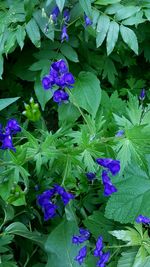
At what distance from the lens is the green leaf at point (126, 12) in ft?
6.82

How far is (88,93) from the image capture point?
87.7 inches

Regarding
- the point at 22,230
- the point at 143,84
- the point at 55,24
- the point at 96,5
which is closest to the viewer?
the point at 22,230

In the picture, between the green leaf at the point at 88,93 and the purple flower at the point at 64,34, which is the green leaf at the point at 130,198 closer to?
the green leaf at the point at 88,93

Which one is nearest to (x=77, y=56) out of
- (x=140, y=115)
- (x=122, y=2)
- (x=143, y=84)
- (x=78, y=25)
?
(x=78, y=25)

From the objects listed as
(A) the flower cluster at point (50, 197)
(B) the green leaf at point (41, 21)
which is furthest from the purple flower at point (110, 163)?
(B) the green leaf at point (41, 21)

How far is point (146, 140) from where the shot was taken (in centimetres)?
159

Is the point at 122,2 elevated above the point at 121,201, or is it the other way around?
the point at 122,2

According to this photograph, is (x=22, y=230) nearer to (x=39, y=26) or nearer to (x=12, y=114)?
(x=12, y=114)

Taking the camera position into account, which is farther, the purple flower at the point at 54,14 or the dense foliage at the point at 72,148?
the purple flower at the point at 54,14

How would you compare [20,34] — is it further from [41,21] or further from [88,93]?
[88,93]

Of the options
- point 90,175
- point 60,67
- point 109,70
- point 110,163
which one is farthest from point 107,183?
point 109,70

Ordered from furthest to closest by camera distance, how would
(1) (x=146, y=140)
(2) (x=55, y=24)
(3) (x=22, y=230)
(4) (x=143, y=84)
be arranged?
(4) (x=143, y=84) → (2) (x=55, y=24) → (3) (x=22, y=230) → (1) (x=146, y=140)

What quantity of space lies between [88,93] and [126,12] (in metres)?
0.39

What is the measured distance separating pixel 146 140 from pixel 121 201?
444 mm
